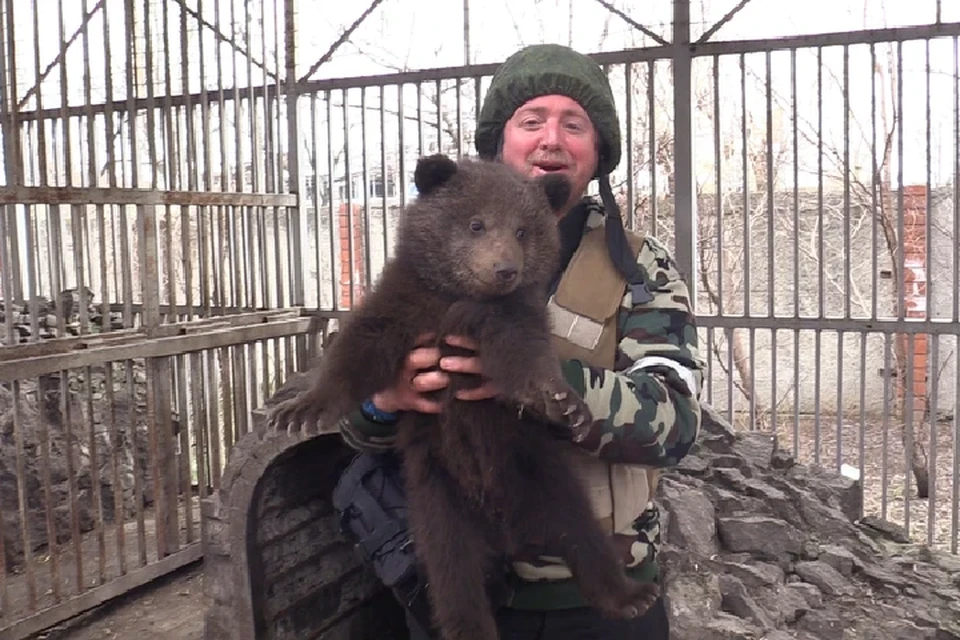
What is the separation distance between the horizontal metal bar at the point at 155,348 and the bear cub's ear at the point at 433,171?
10.6ft

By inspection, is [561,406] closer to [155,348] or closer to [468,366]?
[468,366]

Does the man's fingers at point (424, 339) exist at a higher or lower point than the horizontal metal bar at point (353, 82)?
lower

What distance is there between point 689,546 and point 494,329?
309cm

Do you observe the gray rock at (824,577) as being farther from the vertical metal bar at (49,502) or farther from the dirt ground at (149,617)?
the vertical metal bar at (49,502)

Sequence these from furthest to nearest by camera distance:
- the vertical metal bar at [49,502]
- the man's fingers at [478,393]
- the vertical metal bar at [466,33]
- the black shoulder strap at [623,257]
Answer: the vertical metal bar at [466,33] < the vertical metal bar at [49,502] < the man's fingers at [478,393] < the black shoulder strap at [623,257]

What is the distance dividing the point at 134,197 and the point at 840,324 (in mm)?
4711

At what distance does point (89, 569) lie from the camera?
5902 mm

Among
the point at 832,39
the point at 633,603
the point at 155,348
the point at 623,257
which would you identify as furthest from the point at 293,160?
the point at 633,603

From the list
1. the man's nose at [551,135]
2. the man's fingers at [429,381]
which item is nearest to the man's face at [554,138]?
the man's nose at [551,135]

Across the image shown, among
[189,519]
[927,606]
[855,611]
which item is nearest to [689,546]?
[855,611]

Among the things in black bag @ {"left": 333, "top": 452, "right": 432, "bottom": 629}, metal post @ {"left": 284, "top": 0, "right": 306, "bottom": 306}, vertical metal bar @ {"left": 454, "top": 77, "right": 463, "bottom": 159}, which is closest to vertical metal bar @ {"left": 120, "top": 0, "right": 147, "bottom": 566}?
metal post @ {"left": 284, "top": 0, "right": 306, "bottom": 306}

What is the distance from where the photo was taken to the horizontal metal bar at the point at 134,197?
490 centimetres

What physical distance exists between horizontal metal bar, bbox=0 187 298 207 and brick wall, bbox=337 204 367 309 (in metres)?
0.52

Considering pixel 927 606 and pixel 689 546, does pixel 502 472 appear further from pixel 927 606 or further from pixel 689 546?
pixel 927 606
